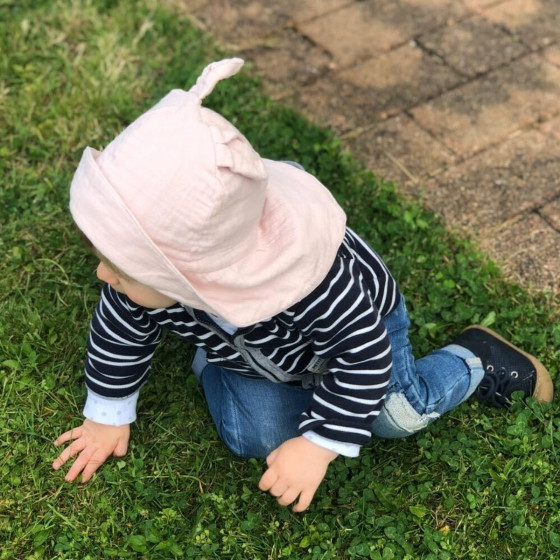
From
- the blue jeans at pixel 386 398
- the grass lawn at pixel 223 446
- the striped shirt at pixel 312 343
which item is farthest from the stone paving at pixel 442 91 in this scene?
the striped shirt at pixel 312 343

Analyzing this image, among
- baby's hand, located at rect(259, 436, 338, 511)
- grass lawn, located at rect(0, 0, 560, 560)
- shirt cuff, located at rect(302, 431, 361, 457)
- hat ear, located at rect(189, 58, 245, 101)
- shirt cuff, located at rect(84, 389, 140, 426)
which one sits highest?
hat ear, located at rect(189, 58, 245, 101)

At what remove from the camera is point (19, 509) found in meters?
2.25

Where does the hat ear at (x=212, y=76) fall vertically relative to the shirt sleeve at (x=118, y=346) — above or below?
above

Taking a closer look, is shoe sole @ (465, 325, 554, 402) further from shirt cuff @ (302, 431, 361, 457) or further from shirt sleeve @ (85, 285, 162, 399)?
shirt sleeve @ (85, 285, 162, 399)

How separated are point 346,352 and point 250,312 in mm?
349

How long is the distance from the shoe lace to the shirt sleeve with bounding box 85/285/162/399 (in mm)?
963

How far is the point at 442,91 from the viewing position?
355 centimetres

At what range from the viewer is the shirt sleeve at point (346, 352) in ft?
6.52

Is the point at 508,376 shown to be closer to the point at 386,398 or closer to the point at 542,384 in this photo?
the point at 542,384

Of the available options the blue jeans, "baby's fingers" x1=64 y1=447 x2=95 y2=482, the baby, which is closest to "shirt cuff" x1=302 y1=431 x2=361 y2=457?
the baby

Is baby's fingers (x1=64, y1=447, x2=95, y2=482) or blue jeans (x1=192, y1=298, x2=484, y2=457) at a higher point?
blue jeans (x1=192, y1=298, x2=484, y2=457)

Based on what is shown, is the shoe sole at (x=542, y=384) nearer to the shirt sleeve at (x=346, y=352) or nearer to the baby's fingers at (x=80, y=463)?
the shirt sleeve at (x=346, y=352)

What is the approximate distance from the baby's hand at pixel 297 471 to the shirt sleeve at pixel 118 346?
0.48 m

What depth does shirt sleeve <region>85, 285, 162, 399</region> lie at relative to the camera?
2.21 m
